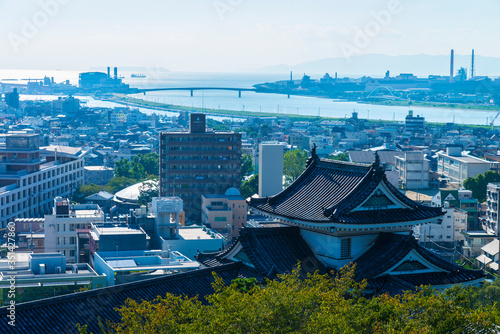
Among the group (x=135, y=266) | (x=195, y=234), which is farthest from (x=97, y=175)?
(x=135, y=266)

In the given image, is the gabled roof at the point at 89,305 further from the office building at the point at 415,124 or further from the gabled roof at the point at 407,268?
the office building at the point at 415,124

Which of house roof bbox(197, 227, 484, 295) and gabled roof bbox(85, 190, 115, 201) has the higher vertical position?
house roof bbox(197, 227, 484, 295)

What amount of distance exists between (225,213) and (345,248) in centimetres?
2940

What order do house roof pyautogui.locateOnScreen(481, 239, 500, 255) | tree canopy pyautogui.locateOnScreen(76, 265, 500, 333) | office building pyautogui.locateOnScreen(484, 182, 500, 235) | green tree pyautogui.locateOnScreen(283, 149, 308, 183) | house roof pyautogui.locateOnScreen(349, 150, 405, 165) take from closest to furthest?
1. tree canopy pyautogui.locateOnScreen(76, 265, 500, 333)
2. house roof pyautogui.locateOnScreen(481, 239, 500, 255)
3. office building pyautogui.locateOnScreen(484, 182, 500, 235)
4. green tree pyautogui.locateOnScreen(283, 149, 308, 183)
5. house roof pyautogui.locateOnScreen(349, 150, 405, 165)

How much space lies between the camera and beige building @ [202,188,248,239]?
134 ft

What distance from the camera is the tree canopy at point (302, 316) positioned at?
301 inches

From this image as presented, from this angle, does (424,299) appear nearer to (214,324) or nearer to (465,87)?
(214,324)

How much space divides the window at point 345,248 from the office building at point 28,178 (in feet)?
106

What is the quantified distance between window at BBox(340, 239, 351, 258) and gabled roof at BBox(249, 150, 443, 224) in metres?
0.50

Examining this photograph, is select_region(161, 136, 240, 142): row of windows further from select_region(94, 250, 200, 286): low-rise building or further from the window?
the window

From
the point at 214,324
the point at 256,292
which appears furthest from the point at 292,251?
the point at 214,324

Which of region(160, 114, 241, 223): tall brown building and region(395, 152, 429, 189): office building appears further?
region(395, 152, 429, 189): office building

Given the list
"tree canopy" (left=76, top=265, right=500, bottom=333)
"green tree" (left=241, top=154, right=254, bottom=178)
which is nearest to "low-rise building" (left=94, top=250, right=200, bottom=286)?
"tree canopy" (left=76, top=265, right=500, bottom=333)

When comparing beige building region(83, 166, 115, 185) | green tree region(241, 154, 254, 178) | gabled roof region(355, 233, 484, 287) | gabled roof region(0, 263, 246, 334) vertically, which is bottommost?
beige building region(83, 166, 115, 185)
